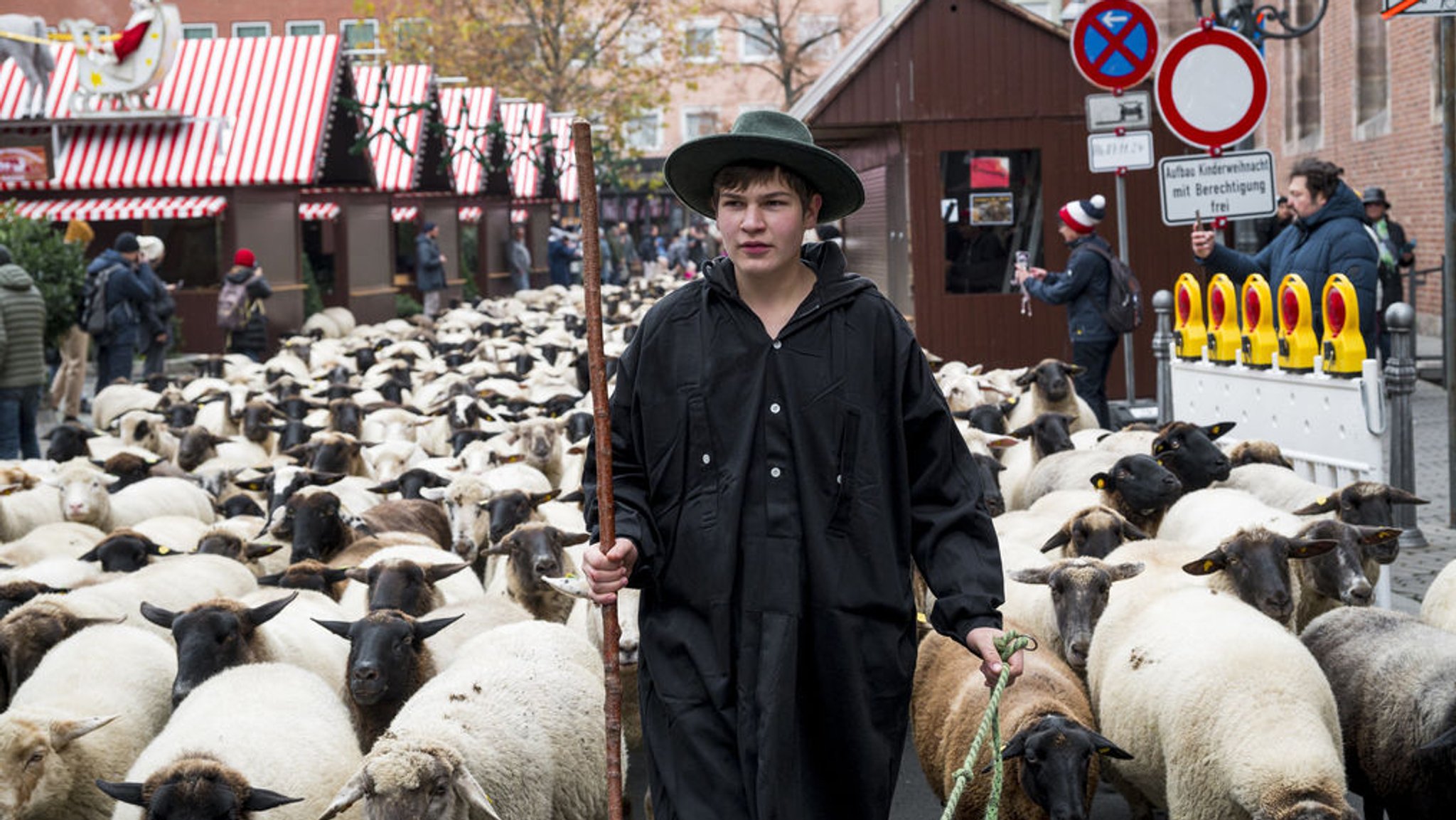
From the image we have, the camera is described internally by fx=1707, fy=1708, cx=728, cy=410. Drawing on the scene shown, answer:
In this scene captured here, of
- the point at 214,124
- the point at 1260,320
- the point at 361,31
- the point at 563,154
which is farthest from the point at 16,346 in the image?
the point at 361,31

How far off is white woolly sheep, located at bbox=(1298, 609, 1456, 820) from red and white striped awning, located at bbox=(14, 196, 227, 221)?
2196cm

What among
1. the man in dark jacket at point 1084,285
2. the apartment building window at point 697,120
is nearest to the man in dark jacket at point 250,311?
the man in dark jacket at point 1084,285

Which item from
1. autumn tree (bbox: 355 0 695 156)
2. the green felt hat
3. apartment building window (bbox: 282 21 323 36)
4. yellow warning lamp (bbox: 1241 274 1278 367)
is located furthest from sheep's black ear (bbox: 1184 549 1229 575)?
apartment building window (bbox: 282 21 323 36)

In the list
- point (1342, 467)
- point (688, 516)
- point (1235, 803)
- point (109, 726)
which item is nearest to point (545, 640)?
point (109, 726)

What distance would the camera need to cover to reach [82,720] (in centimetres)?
585

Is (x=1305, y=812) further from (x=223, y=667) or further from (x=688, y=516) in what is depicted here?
(x=223, y=667)

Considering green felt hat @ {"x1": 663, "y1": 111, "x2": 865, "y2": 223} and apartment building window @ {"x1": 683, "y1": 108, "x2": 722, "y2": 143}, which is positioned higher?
apartment building window @ {"x1": 683, "y1": 108, "x2": 722, "y2": 143}

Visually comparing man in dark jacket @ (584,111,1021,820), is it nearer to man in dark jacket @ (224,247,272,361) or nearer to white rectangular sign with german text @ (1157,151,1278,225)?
white rectangular sign with german text @ (1157,151,1278,225)

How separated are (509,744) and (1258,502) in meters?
4.11

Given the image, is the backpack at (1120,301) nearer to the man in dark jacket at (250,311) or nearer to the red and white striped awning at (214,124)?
the man in dark jacket at (250,311)

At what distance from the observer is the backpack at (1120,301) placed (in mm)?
12297

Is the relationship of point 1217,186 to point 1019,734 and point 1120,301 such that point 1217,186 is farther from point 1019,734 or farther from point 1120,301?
point 1019,734

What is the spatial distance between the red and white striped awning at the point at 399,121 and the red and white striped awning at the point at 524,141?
4.81 m

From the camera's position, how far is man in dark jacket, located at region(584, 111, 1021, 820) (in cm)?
340
